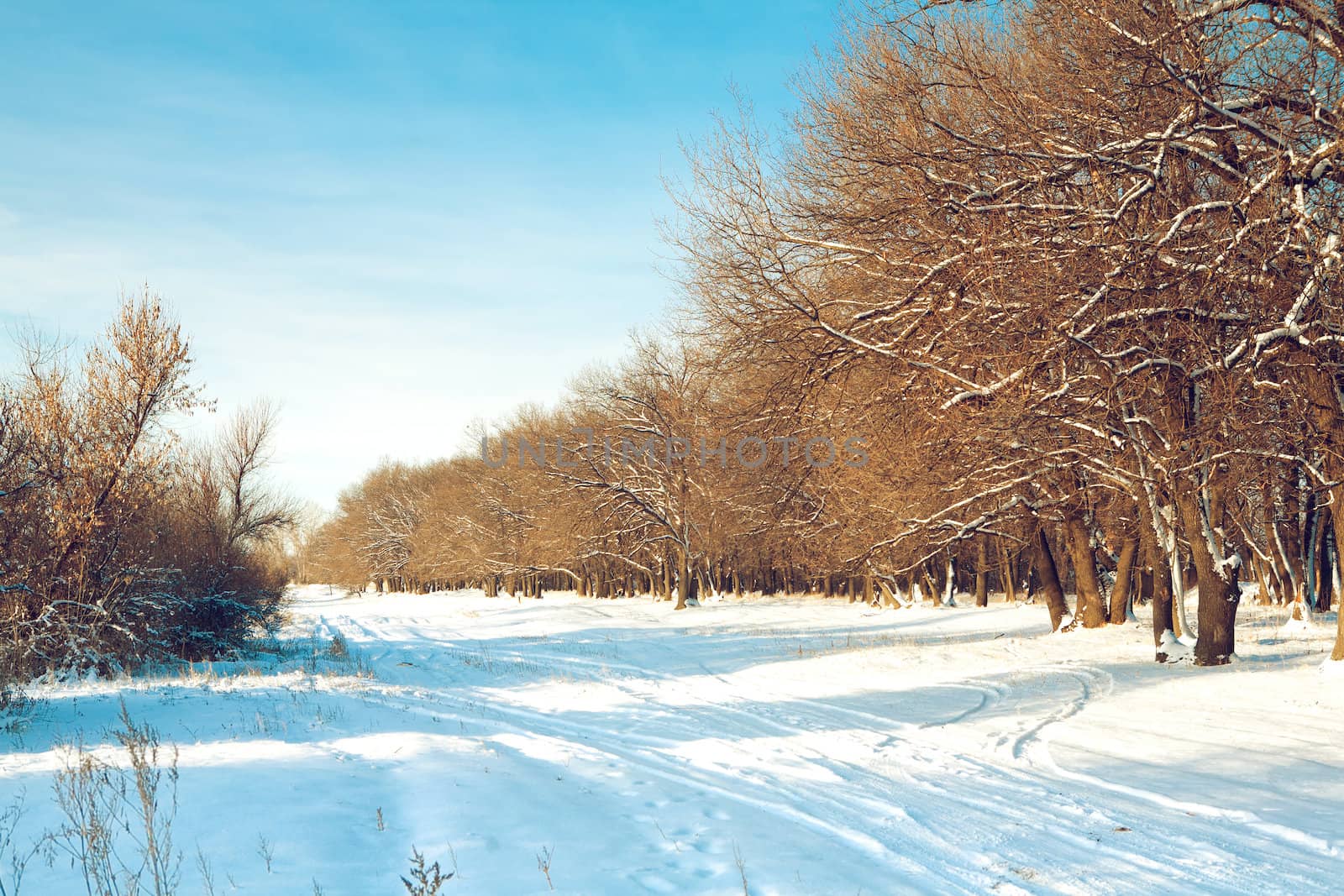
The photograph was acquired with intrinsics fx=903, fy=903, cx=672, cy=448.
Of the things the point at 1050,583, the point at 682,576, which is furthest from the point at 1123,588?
the point at 682,576

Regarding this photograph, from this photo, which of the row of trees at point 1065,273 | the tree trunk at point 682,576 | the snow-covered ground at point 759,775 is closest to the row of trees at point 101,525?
the snow-covered ground at point 759,775

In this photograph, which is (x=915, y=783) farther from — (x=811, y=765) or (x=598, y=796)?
(x=598, y=796)

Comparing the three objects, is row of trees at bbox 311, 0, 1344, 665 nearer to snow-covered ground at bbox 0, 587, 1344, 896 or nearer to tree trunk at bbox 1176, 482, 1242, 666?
tree trunk at bbox 1176, 482, 1242, 666

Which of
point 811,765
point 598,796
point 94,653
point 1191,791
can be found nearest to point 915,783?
point 811,765

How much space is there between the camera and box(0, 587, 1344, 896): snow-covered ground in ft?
17.3

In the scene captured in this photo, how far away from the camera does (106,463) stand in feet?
53.2

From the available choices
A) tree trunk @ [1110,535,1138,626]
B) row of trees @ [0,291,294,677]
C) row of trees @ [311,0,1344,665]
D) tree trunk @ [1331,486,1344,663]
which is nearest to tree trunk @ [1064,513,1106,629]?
tree trunk @ [1110,535,1138,626]

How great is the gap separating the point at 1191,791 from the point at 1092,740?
216 cm

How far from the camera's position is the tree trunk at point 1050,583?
22266 millimetres

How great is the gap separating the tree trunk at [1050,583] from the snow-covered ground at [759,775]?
18.8ft

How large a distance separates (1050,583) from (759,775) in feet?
56.0

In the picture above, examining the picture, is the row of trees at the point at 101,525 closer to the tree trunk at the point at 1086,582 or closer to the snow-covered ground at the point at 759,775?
the snow-covered ground at the point at 759,775

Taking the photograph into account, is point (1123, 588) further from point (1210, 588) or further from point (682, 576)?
point (682, 576)

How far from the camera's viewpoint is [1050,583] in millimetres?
22625
